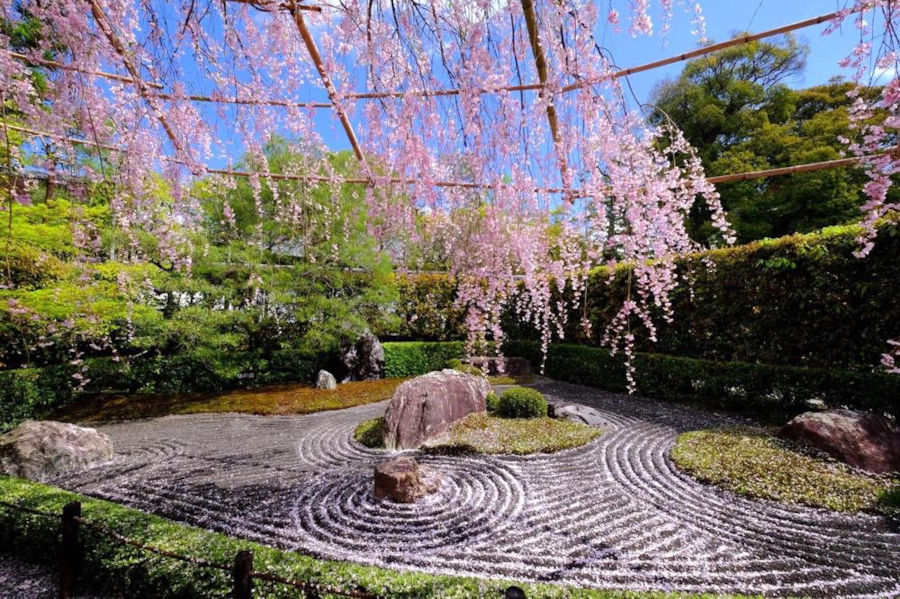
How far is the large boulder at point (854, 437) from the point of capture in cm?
436

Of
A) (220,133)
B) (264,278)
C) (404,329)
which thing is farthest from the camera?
(404,329)

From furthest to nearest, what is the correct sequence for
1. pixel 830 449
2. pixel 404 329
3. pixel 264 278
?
pixel 404 329 < pixel 264 278 < pixel 830 449

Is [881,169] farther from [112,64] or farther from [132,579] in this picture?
[132,579]

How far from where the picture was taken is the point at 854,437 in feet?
14.8

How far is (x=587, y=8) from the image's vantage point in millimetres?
2035

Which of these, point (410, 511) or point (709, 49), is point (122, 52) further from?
point (410, 511)

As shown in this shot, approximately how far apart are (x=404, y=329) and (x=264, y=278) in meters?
5.07

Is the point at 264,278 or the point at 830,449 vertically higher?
the point at 264,278

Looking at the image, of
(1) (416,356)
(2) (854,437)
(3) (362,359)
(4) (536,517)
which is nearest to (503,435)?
(4) (536,517)

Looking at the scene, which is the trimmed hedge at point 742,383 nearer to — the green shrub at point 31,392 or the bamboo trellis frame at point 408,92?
the bamboo trellis frame at point 408,92

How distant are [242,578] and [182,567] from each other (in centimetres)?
97

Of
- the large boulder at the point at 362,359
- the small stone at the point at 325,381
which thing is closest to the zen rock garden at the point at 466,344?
the small stone at the point at 325,381

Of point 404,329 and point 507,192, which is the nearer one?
point 507,192

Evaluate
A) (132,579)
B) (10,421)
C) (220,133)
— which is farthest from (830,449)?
(10,421)
